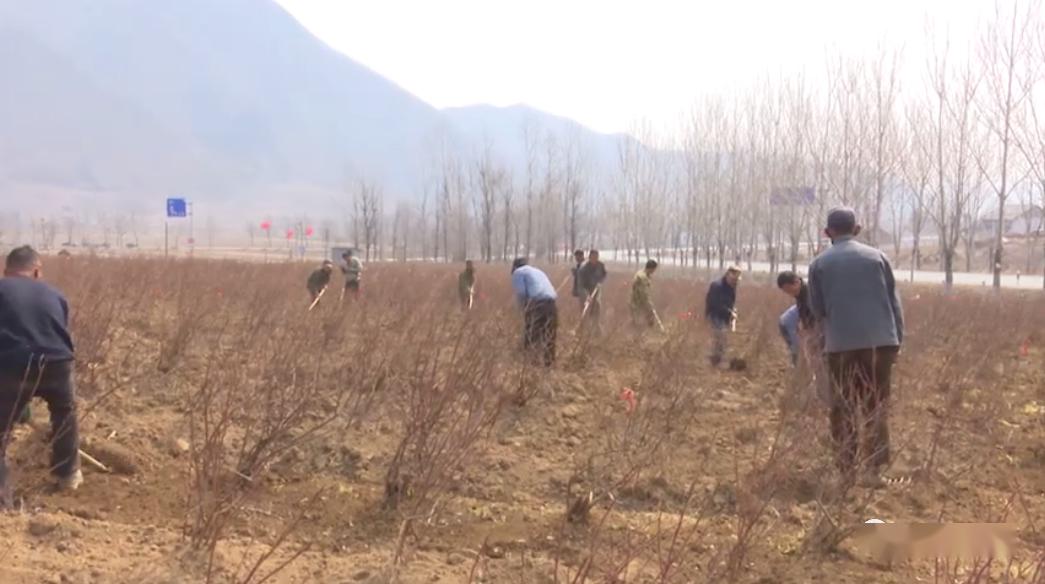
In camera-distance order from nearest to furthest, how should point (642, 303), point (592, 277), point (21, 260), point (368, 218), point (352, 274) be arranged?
point (21, 260)
point (642, 303)
point (592, 277)
point (352, 274)
point (368, 218)

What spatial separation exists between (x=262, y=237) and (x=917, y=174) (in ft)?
298

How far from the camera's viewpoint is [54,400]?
361 cm

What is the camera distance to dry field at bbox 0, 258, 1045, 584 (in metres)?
2.78

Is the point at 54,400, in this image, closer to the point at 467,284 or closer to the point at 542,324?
the point at 542,324

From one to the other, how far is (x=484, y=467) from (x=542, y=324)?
2.48 m

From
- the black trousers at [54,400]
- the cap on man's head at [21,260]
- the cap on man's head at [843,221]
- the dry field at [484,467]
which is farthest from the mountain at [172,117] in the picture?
the black trousers at [54,400]

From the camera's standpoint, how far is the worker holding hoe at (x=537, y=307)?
667 centimetres

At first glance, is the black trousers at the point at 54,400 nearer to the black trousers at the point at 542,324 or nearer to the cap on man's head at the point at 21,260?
the cap on man's head at the point at 21,260

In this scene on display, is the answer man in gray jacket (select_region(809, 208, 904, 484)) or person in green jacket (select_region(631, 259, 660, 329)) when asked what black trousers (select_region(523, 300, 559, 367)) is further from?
man in gray jacket (select_region(809, 208, 904, 484))

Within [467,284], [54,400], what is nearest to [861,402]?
[54,400]

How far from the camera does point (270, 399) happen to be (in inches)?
137

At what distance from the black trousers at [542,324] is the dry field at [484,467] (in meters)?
0.15

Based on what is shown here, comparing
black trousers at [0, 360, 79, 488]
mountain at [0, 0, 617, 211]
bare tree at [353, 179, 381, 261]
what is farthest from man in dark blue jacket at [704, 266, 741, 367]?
mountain at [0, 0, 617, 211]

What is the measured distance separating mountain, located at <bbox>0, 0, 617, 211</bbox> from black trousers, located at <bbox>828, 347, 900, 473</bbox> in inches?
4484
